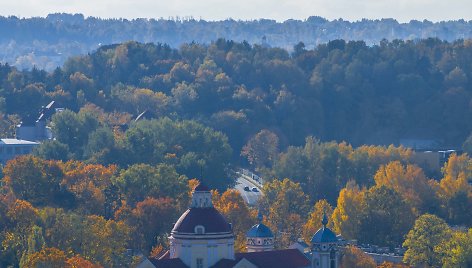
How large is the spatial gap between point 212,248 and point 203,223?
1.12 metres

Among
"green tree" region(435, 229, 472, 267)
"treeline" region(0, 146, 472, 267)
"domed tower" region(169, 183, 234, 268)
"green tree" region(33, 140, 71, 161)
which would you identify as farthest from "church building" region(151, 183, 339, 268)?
"green tree" region(33, 140, 71, 161)

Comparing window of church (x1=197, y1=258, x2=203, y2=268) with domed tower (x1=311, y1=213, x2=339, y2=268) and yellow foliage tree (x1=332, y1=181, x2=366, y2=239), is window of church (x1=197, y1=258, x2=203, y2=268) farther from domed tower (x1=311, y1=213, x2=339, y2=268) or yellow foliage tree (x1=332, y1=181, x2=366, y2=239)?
yellow foliage tree (x1=332, y1=181, x2=366, y2=239)

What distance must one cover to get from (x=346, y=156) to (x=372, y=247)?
39489 millimetres

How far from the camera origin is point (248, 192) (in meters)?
150

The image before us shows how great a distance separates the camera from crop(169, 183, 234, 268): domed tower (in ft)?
308

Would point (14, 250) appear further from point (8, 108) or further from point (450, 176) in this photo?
point (8, 108)

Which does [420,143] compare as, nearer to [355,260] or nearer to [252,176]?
[252,176]

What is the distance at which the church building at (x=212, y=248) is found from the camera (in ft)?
308

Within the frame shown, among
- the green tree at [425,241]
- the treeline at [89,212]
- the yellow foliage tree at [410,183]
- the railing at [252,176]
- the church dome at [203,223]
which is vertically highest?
the church dome at [203,223]

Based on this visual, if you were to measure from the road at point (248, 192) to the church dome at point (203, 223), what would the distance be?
41690 mm

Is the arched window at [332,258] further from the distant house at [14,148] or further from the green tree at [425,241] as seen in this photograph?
the distant house at [14,148]

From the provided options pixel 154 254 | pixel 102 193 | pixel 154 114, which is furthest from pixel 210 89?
→ pixel 154 254

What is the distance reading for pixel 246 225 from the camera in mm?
114562

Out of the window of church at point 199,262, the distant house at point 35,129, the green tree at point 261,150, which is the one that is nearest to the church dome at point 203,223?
the window of church at point 199,262
